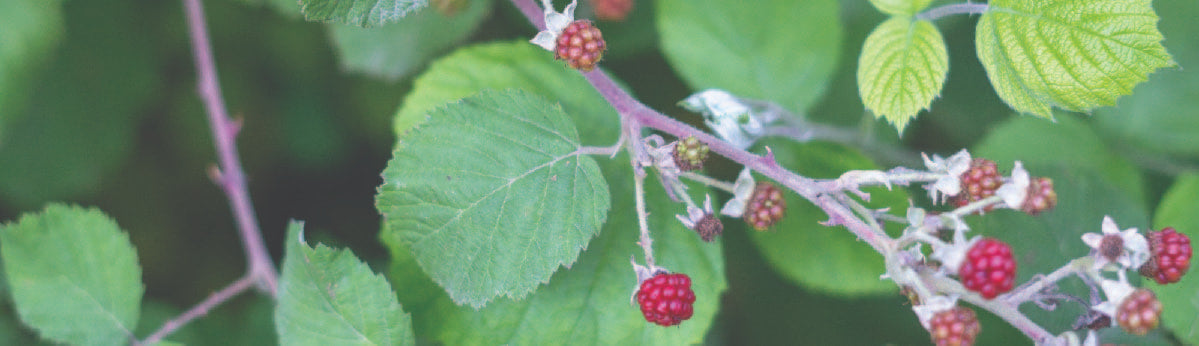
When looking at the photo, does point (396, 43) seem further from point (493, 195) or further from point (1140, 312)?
point (1140, 312)

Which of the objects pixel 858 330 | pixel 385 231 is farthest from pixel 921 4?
pixel 858 330

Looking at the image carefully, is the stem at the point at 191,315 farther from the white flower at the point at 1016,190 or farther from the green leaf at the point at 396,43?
the white flower at the point at 1016,190

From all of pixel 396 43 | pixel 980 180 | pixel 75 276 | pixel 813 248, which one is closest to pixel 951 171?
pixel 980 180

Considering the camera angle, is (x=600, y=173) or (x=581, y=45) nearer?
(x=581, y=45)

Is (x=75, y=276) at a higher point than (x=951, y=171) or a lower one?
higher

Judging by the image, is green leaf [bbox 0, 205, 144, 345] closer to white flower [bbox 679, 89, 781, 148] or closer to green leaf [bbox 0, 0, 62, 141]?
green leaf [bbox 0, 0, 62, 141]

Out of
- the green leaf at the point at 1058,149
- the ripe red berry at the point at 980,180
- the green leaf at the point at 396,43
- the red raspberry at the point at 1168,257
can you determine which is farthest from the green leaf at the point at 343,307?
the green leaf at the point at 1058,149

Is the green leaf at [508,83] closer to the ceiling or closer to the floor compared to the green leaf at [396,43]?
closer to the floor
